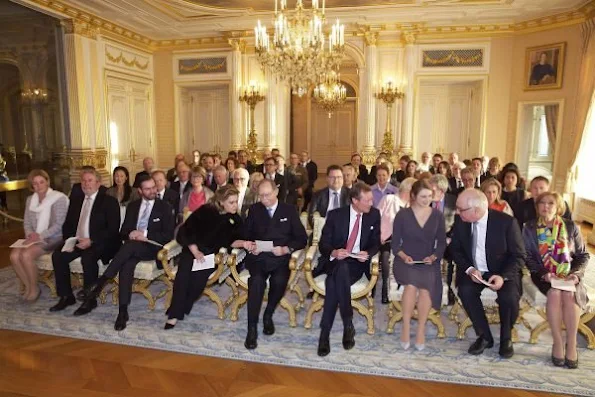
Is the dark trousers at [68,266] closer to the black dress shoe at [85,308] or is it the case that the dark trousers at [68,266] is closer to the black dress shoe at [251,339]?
the black dress shoe at [85,308]

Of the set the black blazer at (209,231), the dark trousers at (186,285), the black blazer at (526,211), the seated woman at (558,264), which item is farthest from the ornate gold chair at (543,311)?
the dark trousers at (186,285)

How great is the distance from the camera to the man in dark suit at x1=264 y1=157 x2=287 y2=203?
22.1 feet

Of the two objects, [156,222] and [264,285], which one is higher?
[156,222]

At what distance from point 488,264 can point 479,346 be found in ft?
2.13

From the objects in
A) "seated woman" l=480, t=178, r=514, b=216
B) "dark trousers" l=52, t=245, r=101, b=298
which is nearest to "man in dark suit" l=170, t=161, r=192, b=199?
"dark trousers" l=52, t=245, r=101, b=298

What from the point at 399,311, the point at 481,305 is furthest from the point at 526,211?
the point at 399,311

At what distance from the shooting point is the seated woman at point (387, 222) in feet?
14.2

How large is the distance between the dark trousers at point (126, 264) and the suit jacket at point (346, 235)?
1724 mm

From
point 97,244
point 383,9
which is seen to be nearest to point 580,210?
point 383,9

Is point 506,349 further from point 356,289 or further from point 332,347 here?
point 332,347

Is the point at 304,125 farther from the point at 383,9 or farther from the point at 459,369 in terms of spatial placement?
the point at 459,369

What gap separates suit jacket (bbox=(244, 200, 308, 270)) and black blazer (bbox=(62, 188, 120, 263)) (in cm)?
138

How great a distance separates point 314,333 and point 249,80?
24.5 feet

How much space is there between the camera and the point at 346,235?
3777 mm
